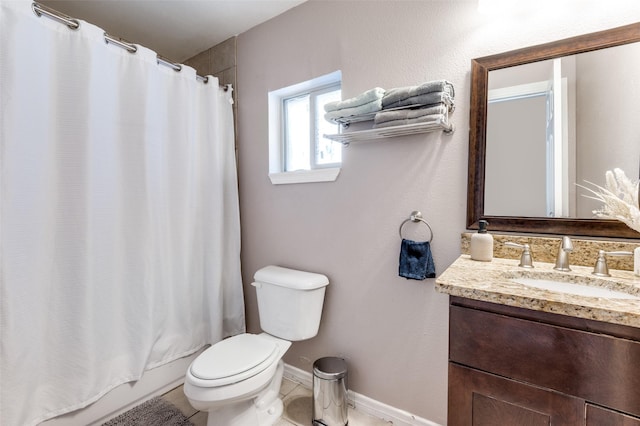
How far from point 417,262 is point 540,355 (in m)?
0.61

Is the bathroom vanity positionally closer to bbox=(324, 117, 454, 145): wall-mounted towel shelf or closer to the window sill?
bbox=(324, 117, 454, 145): wall-mounted towel shelf

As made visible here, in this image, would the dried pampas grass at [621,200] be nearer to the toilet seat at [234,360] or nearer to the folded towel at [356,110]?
the folded towel at [356,110]

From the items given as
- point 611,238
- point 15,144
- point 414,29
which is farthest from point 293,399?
point 414,29

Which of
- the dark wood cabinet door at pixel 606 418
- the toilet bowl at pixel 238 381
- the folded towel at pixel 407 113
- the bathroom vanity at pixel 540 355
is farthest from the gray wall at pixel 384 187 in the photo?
the dark wood cabinet door at pixel 606 418

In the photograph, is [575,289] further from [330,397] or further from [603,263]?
[330,397]

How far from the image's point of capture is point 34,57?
1.20 m

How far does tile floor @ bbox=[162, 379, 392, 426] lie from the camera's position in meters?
1.49

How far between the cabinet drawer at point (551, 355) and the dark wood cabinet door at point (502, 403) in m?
0.02

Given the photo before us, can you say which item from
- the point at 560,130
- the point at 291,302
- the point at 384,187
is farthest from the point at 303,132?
the point at 560,130

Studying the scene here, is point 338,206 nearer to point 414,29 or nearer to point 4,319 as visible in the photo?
point 414,29

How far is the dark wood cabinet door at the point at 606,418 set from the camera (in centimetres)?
62

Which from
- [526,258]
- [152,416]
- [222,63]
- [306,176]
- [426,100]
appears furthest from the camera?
[222,63]

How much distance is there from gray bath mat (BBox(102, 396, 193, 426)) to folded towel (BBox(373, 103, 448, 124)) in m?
1.80

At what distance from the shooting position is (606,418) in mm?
644
